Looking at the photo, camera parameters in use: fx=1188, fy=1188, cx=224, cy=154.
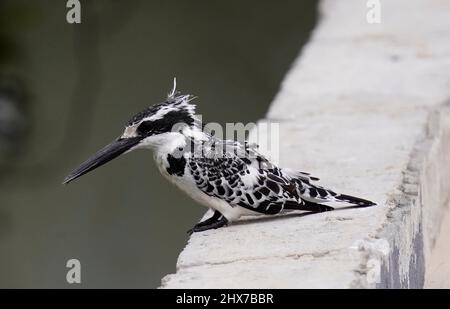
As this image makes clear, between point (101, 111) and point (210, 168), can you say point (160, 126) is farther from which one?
point (101, 111)

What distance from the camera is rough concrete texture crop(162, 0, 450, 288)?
10.5 ft

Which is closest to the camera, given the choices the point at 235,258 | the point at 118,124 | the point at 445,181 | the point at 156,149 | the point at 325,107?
the point at 235,258

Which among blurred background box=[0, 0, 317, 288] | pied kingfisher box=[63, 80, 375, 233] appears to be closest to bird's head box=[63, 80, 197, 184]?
pied kingfisher box=[63, 80, 375, 233]

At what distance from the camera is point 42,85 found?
7055mm

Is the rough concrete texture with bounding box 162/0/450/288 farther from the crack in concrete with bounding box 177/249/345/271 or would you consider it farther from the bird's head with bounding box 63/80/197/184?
the bird's head with bounding box 63/80/197/184

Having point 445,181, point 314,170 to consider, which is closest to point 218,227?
point 314,170

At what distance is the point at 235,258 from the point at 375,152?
125 centimetres

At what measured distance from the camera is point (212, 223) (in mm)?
3672

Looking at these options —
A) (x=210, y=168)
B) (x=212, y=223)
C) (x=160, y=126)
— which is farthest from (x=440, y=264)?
(x=160, y=126)

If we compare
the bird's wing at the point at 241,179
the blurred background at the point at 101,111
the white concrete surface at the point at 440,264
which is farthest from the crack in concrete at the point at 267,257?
the blurred background at the point at 101,111

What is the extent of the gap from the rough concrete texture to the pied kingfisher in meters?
0.07

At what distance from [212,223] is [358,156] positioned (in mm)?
882

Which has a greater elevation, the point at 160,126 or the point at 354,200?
the point at 160,126

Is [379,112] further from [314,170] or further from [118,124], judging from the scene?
[118,124]
